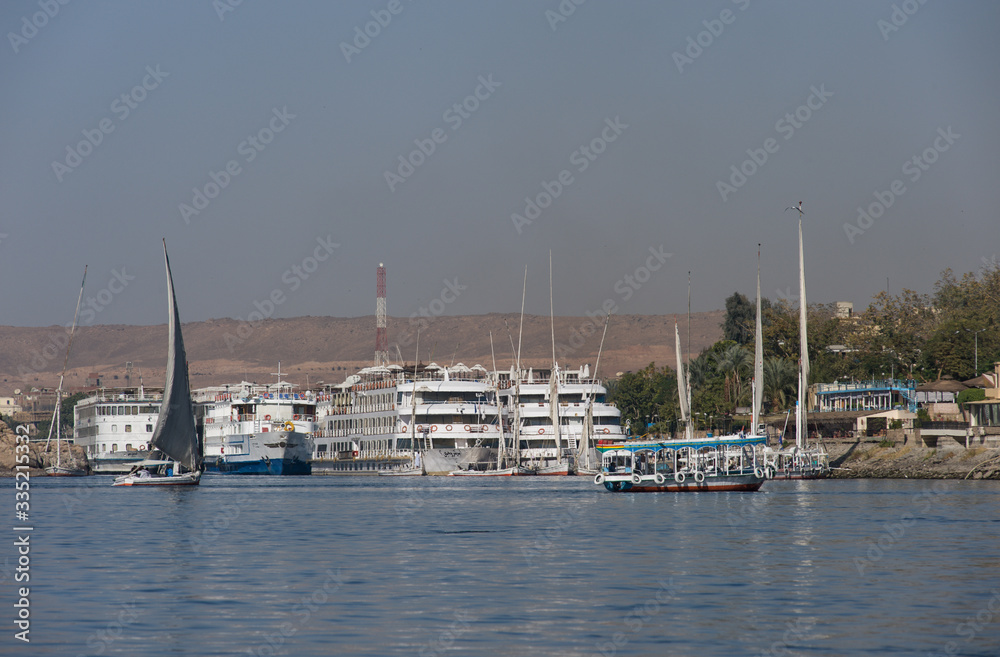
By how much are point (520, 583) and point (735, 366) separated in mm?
118164

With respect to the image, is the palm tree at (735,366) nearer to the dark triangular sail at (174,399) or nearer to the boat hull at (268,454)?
the boat hull at (268,454)

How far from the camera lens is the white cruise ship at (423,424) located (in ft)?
446

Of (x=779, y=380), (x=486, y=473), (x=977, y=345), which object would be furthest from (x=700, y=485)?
(x=779, y=380)

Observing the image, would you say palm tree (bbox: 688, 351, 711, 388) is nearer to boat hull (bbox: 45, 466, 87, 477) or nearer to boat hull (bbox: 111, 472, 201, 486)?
boat hull (bbox: 45, 466, 87, 477)

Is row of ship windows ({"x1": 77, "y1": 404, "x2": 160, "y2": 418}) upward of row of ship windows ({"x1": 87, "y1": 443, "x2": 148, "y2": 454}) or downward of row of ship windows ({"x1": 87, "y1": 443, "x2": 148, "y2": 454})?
upward

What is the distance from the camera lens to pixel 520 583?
102 feet

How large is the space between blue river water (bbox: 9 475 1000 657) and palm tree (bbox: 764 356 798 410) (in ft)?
240

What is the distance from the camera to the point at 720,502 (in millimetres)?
68188

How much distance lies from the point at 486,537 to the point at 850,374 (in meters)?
103

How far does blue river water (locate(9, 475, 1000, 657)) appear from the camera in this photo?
76.1 feet

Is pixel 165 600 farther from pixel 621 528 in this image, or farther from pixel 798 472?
pixel 798 472

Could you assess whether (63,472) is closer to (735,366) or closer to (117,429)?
(117,429)

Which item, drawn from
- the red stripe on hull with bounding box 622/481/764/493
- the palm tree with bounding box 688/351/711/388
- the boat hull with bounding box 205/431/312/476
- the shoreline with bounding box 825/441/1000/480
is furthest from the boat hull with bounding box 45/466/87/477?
the red stripe on hull with bounding box 622/481/764/493

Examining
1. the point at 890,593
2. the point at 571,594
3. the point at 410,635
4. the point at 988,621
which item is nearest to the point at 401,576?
the point at 571,594
